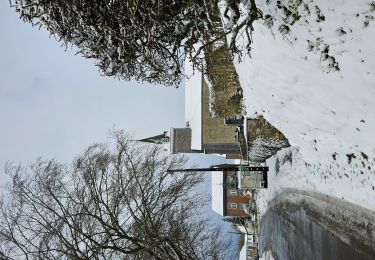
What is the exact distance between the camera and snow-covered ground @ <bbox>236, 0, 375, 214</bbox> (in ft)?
23.3

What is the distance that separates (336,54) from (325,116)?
219 cm

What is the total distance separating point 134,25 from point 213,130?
16541 mm

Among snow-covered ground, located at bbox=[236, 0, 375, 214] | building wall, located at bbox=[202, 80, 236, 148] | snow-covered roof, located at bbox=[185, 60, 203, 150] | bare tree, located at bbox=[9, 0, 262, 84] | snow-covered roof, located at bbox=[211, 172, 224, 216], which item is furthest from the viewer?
snow-covered roof, located at bbox=[211, 172, 224, 216]

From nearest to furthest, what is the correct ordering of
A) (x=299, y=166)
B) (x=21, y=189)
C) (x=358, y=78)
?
(x=358, y=78)
(x=299, y=166)
(x=21, y=189)

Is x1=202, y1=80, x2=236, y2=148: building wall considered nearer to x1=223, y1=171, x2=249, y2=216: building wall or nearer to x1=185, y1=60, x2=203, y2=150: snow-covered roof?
x1=185, y1=60, x2=203, y2=150: snow-covered roof

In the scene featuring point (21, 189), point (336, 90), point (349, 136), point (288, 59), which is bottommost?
point (21, 189)

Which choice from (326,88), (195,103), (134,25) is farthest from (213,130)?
(326,88)

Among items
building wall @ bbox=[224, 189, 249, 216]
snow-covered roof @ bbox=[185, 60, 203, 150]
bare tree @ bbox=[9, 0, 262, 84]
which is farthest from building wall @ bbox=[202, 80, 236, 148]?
building wall @ bbox=[224, 189, 249, 216]

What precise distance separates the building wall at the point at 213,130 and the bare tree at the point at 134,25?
Answer: 45.7 feet

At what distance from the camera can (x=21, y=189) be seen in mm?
18688

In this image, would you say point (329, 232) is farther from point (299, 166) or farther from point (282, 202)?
point (282, 202)

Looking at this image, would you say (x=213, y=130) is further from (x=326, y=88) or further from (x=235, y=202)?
(x=235, y=202)

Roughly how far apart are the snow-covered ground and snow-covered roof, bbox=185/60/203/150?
13307 millimetres

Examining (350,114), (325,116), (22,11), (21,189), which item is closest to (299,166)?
(325,116)
